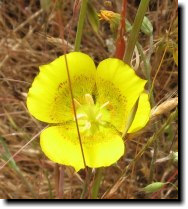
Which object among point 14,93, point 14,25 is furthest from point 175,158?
point 14,25

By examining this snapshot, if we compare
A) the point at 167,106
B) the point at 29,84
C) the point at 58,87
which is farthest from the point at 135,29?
the point at 29,84

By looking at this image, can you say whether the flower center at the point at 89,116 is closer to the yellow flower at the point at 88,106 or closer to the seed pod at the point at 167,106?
the yellow flower at the point at 88,106

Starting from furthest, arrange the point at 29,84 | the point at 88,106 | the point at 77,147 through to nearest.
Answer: the point at 29,84
the point at 88,106
the point at 77,147

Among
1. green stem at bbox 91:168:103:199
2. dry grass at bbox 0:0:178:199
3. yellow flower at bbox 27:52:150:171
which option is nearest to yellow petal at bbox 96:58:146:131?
yellow flower at bbox 27:52:150:171

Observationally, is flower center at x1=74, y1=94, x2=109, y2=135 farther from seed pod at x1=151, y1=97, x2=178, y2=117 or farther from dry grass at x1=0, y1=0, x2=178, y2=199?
dry grass at x1=0, y1=0, x2=178, y2=199

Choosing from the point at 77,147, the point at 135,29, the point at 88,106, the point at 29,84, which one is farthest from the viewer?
the point at 29,84

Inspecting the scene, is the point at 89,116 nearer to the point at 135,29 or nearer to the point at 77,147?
the point at 77,147
